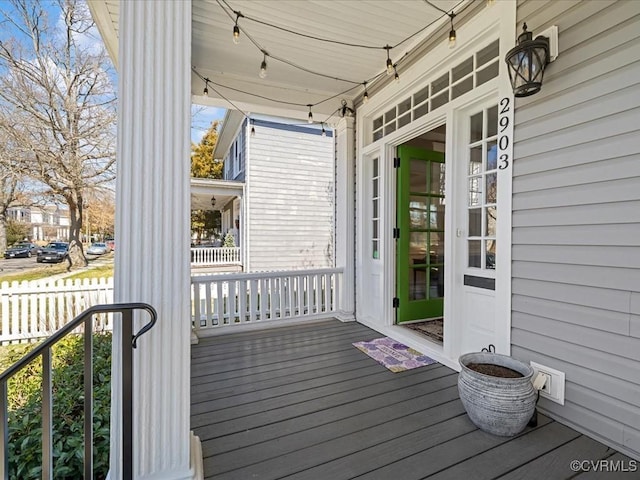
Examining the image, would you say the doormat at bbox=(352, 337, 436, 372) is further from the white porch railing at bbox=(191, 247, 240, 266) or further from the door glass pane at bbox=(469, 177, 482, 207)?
the white porch railing at bbox=(191, 247, 240, 266)

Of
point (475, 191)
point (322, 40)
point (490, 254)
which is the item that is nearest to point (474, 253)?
point (490, 254)

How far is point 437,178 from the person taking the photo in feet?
12.8

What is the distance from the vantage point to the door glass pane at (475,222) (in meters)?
2.50

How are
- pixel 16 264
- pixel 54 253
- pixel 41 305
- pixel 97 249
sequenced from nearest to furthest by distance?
1. pixel 41 305
2. pixel 16 264
3. pixel 54 253
4. pixel 97 249

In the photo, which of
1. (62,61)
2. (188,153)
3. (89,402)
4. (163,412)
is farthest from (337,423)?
(62,61)

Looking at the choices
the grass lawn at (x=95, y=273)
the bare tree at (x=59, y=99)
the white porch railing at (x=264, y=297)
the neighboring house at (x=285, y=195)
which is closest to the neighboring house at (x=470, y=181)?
the white porch railing at (x=264, y=297)

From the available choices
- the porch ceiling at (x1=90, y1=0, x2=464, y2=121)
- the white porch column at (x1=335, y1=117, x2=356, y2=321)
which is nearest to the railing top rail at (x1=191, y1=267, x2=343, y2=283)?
the white porch column at (x1=335, y1=117, x2=356, y2=321)

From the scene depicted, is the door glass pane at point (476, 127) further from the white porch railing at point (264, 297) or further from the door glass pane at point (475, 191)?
Result: the white porch railing at point (264, 297)

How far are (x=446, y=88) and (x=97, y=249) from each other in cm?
1031

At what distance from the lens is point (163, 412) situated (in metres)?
1.29

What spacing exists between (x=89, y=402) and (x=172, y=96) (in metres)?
1.25

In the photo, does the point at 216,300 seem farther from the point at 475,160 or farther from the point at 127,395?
the point at 475,160

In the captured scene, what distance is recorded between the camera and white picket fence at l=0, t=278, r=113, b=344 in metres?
4.64

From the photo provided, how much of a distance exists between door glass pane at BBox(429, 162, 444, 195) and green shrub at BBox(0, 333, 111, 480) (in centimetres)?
380
